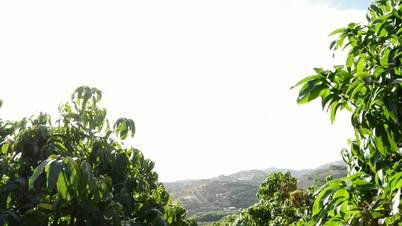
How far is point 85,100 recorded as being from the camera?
3512mm

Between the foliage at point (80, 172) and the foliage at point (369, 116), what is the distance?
141 centimetres

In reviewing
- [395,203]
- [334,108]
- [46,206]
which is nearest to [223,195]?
[46,206]

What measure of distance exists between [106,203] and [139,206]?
29.8 inches

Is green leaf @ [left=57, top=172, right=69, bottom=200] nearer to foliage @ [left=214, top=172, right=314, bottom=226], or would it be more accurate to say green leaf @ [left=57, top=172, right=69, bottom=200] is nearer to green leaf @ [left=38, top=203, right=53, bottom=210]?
green leaf @ [left=38, top=203, right=53, bottom=210]

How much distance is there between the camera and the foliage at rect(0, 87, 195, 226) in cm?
273

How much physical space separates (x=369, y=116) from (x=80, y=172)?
5.25 feet

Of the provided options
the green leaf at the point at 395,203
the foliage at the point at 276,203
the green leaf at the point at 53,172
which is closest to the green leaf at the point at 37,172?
the green leaf at the point at 53,172

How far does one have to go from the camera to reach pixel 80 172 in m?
2.26

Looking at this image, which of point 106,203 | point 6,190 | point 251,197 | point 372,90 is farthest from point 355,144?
point 251,197

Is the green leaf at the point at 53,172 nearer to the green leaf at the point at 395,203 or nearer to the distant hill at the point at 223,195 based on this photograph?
the green leaf at the point at 395,203

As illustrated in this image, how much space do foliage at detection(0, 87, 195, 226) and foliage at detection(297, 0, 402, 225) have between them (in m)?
1.41

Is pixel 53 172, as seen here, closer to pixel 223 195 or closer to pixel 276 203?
pixel 276 203

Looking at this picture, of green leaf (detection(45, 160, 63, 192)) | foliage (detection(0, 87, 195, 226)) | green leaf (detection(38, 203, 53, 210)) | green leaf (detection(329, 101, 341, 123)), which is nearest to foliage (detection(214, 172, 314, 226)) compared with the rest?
foliage (detection(0, 87, 195, 226))

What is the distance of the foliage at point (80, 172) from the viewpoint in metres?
2.73
